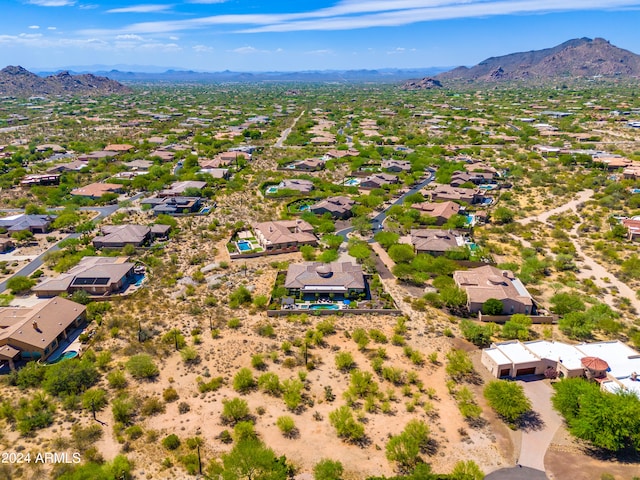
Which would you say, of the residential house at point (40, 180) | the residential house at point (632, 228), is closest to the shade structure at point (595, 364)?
the residential house at point (632, 228)

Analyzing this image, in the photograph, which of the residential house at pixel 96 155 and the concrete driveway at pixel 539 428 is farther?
the residential house at pixel 96 155

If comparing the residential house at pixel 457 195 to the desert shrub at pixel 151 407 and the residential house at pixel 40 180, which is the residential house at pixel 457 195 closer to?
the desert shrub at pixel 151 407

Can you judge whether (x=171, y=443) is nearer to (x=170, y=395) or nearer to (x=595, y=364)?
(x=170, y=395)

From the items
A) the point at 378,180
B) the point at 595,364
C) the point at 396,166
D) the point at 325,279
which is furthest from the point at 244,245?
the point at 396,166

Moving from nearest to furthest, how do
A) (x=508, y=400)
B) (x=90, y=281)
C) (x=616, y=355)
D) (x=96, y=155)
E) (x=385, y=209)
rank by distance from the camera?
(x=508, y=400) → (x=616, y=355) → (x=90, y=281) → (x=385, y=209) → (x=96, y=155)

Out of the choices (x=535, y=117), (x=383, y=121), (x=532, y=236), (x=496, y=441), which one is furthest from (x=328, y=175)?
(x=535, y=117)

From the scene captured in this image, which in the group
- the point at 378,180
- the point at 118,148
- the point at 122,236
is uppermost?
the point at 118,148
